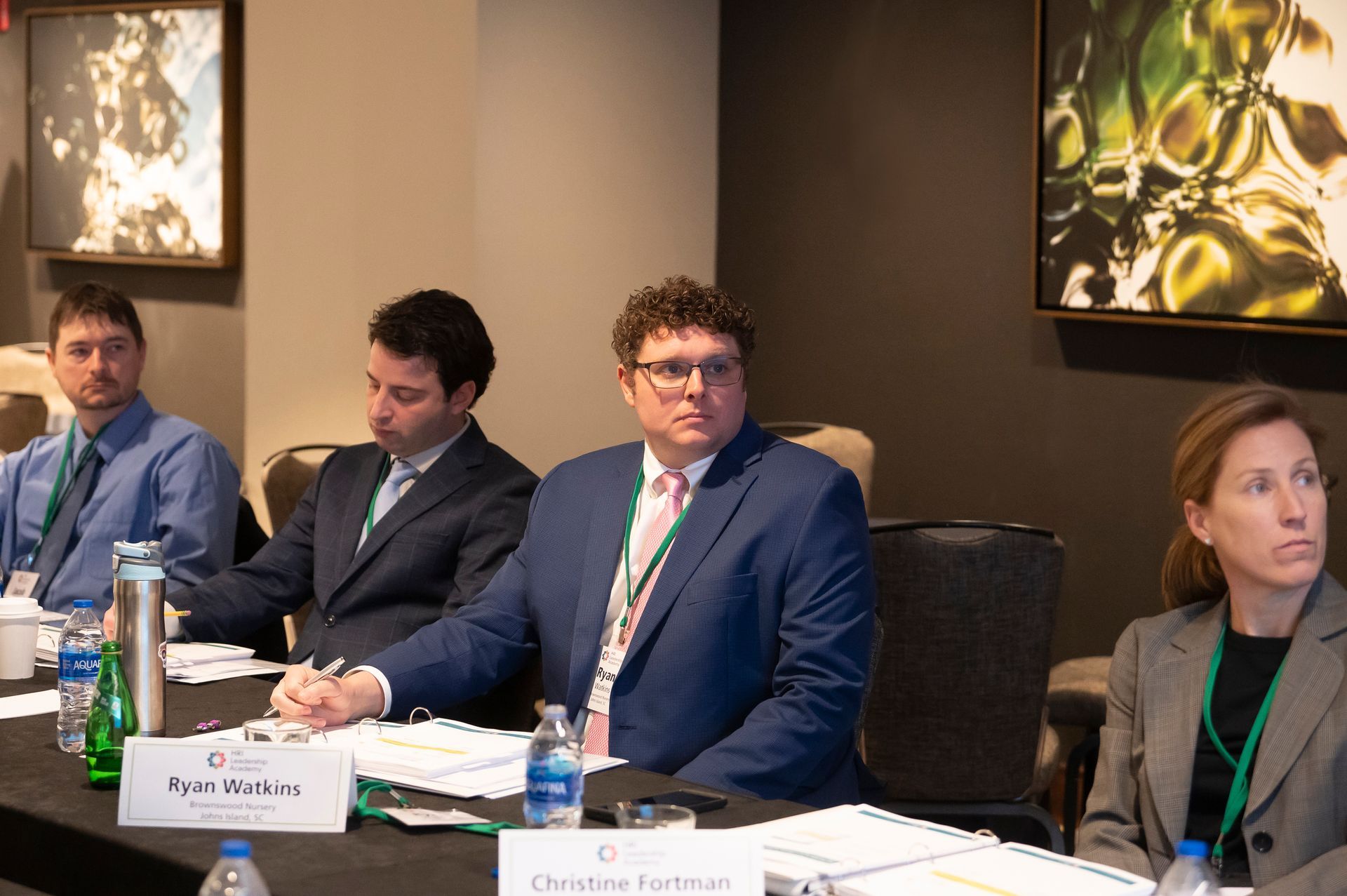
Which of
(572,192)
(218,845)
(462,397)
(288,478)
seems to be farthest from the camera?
(572,192)

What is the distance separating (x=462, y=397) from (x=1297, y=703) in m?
1.84

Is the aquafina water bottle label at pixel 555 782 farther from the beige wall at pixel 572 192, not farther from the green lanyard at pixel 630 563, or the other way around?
the beige wall at pixel 572 192

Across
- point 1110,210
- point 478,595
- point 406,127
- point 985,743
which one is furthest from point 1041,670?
point 406,127

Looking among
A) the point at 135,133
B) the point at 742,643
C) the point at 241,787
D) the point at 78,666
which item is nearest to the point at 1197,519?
the point at 742,643

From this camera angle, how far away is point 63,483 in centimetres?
392

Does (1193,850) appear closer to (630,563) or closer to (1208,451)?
(1208,451)

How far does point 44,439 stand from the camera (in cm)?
404

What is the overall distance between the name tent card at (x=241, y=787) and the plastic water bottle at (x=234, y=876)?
450 millimetres

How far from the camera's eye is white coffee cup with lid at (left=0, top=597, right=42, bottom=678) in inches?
110

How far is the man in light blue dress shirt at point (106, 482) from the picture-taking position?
370cm

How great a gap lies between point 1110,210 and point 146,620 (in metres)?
3.01

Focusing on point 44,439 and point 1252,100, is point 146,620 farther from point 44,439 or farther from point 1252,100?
point 1252,100

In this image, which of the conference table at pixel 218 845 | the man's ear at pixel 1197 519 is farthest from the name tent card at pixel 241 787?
the man's ear at pixel 1197 519

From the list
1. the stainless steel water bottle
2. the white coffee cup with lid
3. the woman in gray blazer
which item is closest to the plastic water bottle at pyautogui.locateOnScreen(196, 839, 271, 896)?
the stainless steel water bottle
